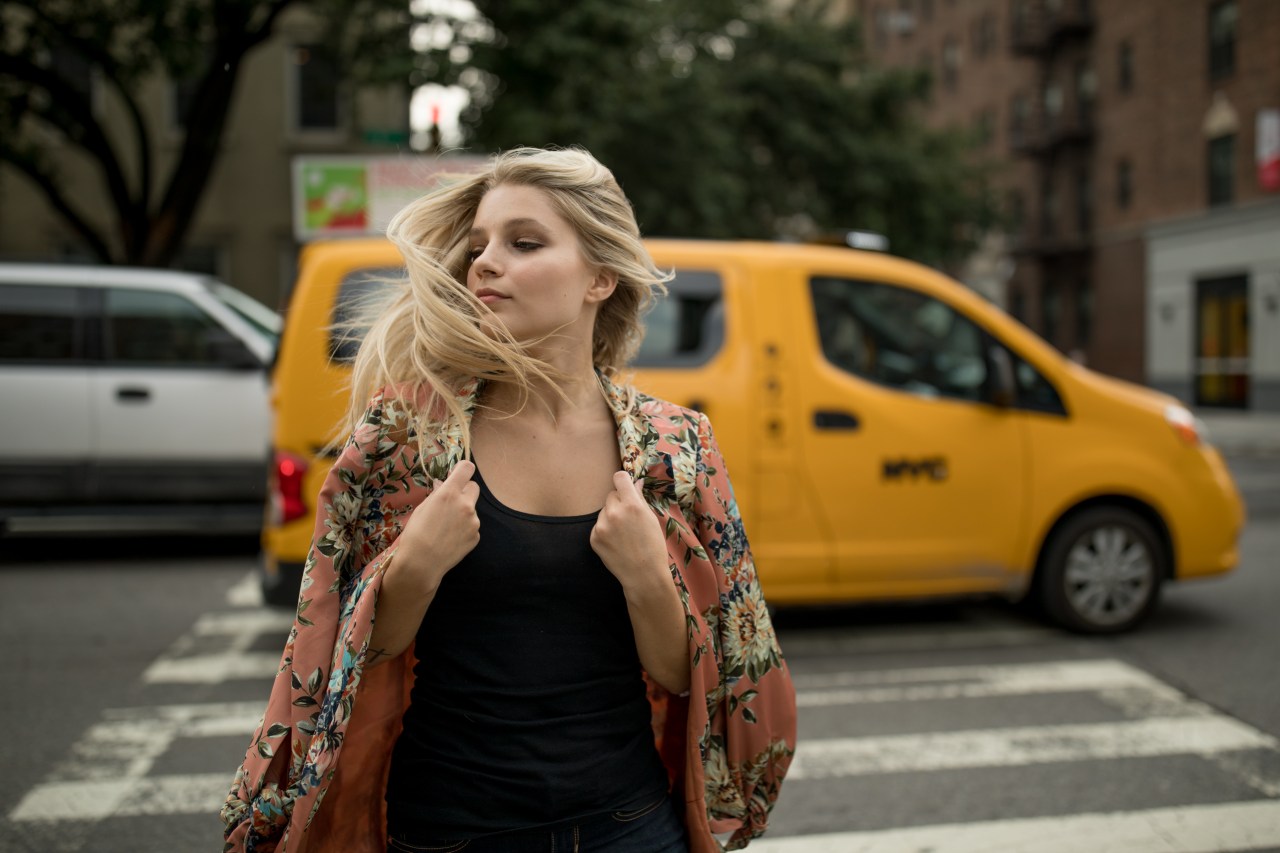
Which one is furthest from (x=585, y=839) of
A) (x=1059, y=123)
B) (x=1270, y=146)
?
(x=1059, y=123)

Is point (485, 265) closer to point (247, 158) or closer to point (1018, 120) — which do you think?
point (247, 158)

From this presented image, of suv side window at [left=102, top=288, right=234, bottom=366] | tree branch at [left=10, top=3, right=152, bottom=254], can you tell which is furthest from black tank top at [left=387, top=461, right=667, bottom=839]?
tree branch at [left=10, top=3, right=152, bottom=254]

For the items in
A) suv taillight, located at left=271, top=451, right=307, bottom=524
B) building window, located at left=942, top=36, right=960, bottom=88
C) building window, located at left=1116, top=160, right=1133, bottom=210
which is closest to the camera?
suv taillight, located at left=271, top=451, right=307, bottom=524

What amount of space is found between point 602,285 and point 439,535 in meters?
0.53

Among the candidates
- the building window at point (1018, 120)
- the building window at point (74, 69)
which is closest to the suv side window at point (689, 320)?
the building window at point (74, 69)

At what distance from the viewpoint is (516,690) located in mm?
1794

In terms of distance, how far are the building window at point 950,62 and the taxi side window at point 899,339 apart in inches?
1645

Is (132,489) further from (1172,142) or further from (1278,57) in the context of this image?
(1172,142)

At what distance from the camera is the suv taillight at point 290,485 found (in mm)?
5660

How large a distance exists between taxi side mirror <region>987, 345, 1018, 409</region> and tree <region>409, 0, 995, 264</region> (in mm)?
11718

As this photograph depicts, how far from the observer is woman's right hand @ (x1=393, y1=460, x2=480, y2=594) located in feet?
5.62

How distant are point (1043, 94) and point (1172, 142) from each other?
8146 millimetres

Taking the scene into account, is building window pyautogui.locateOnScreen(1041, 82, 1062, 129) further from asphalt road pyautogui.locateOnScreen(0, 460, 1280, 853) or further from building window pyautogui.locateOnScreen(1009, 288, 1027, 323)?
asphalt road pyautogui.locateOnScreen(0, 460, 1280, 853)

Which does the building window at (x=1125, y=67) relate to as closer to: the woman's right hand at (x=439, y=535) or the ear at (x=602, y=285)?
the ear at (x=602, y=285)
